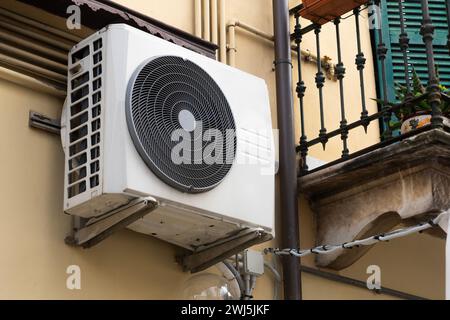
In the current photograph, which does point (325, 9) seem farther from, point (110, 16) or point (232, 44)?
point (110, 16)

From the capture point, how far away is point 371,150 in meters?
5.63

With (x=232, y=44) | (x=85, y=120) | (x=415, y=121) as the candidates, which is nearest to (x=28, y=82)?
(x=85, y=120)

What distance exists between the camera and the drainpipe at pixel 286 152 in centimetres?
575

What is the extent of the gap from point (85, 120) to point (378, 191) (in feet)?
5.53

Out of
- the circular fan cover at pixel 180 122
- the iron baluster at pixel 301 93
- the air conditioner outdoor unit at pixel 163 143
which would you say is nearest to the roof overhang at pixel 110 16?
the air conditioner outdoor unit at pixel 163 143

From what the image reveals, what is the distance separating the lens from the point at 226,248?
5.27 meters

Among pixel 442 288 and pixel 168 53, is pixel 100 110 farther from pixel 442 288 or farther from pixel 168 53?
pixel 442 288

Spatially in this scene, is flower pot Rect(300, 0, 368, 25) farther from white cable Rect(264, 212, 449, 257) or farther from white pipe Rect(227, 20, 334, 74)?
white cable Rect(264, 212, 449, 257)

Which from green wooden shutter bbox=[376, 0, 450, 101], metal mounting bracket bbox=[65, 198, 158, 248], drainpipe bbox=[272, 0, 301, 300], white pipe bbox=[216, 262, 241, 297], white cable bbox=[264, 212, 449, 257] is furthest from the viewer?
green wooden shutter bbox=[376, 0, 450, 101]

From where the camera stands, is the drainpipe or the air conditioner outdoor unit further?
the drainpipe

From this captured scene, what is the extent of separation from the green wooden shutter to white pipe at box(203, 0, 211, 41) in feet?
4.78

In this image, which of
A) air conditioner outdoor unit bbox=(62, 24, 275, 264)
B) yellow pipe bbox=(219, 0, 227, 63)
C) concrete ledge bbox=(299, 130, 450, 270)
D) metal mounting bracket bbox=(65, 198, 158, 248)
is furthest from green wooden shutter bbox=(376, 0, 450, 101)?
metal mounting bracket bbox=(65, 198, 158, 248)

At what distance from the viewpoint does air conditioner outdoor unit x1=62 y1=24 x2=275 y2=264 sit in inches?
188
